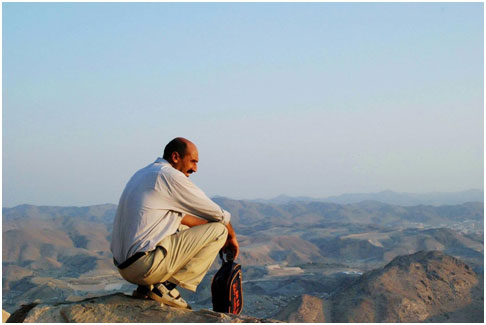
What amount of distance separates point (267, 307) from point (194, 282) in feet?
72.8

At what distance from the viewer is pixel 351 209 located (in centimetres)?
9569

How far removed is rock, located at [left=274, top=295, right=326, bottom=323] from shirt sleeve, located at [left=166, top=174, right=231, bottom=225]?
1523 cm

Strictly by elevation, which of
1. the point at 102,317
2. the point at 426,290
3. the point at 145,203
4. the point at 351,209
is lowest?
the point at 351,209

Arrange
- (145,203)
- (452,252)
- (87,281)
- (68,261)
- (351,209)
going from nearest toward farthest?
(145,203), (87,281), (452,252), (68,261), (351,209)

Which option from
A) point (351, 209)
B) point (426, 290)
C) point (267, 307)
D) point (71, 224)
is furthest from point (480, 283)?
point (351, 209)

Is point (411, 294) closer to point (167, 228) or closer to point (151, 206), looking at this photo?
point (167, 228)

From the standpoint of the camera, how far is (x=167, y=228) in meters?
3.83

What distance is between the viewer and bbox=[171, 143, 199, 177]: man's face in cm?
403

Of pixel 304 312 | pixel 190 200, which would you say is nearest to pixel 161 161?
pixel 190 200

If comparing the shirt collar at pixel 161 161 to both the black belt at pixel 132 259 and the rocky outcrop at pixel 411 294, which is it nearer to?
the black belt at pixel 132 259

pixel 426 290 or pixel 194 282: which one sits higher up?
pixel 194 282

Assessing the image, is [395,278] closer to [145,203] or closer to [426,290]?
[426,290]

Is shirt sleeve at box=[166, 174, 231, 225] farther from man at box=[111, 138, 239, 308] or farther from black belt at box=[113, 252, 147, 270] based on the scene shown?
black belt at box=[113, 252, 147, 270]

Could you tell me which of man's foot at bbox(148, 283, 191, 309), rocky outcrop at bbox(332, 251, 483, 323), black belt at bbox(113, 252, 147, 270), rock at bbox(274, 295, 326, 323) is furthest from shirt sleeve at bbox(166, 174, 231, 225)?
rocky outcrop at bbox(332, 251, 483, 323)
